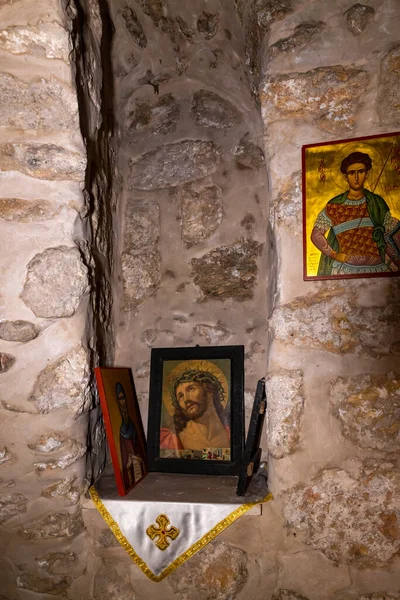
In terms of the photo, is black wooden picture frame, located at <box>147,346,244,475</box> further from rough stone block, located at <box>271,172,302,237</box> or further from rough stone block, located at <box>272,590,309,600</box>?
rough stone block, located at <box>271,172,302,237</box>

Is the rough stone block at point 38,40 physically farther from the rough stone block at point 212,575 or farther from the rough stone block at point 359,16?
the rough stone block at point 212,575

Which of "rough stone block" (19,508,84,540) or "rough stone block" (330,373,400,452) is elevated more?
"rough stone block" (330,373,400,452)

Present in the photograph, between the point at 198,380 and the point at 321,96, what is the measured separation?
117cm

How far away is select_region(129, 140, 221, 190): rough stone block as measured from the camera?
2080 millimetres

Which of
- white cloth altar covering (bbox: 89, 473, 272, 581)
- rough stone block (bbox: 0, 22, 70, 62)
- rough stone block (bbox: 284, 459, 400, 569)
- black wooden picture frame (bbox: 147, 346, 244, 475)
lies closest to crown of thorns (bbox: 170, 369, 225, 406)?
black wooden picture frame (bbox: 147, 346, 244, 475)

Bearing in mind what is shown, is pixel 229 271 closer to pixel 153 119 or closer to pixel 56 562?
pixel 153 119

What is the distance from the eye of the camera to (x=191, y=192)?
2084mm

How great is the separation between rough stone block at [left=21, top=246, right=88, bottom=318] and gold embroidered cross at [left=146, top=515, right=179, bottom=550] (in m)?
0.77

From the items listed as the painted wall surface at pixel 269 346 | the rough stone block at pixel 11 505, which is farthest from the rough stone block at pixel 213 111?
the rough stone block at pixel 11 505

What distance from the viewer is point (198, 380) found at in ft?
6.08

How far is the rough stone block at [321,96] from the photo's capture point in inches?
59.6

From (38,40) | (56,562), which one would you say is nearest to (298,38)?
(38,40)

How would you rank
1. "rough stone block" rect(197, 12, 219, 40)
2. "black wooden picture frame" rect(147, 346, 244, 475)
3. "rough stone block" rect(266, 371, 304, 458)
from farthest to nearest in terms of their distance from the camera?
"rough stone block" rect(197, 12, 219, 40) → "black wooden picture frame" rect(147, 346, 244, 475) → "rough stone block" rect(266, 371, 304, 458)

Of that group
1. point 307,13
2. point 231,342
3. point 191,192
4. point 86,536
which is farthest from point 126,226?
point 86,536
